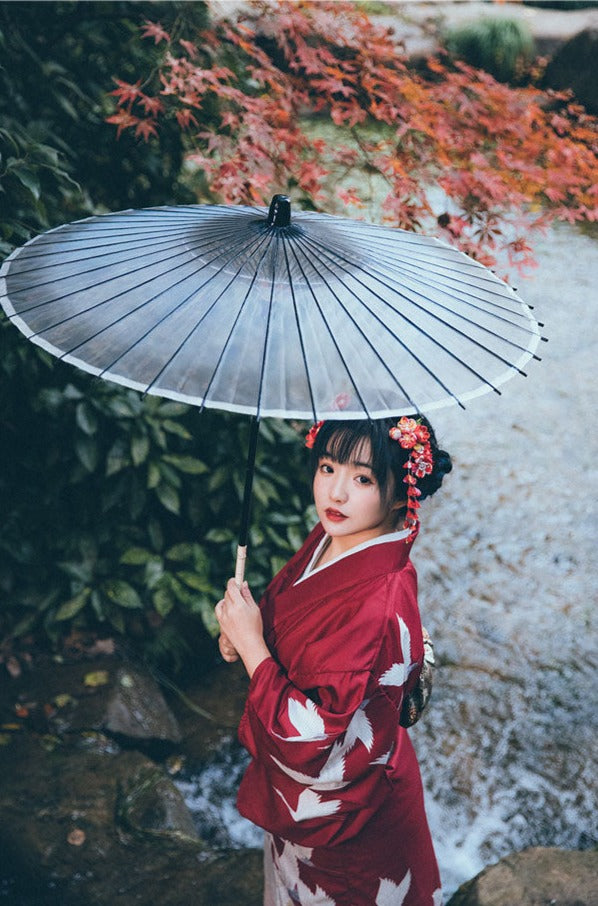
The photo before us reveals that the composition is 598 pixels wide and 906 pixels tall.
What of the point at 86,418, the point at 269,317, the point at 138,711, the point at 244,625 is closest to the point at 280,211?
the point at 269,317

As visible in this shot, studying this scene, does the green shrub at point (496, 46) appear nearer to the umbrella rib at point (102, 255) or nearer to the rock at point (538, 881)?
the umbrella rib at point (102, 255)

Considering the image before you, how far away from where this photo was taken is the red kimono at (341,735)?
189 cm

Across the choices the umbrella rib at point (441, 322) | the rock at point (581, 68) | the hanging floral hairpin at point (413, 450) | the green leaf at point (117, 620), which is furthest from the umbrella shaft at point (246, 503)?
the rock at point (581, 68)

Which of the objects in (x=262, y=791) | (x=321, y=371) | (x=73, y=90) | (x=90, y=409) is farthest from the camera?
(x=73, y=90)

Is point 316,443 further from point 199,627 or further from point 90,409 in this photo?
point 199,627

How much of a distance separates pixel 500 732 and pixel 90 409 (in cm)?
263

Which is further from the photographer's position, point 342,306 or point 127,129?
point 127,129

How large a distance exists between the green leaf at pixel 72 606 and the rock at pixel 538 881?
2079mm

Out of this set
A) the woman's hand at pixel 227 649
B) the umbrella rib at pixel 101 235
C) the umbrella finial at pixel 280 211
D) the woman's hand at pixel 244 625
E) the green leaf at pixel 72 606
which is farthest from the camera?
the green leaf at pixel 72 606

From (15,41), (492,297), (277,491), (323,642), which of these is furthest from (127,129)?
(323,642)

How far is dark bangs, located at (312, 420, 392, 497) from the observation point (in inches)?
75.6

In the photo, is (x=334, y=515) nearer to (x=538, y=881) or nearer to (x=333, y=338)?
(x=333, y=338)

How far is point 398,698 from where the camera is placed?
6.47 feet

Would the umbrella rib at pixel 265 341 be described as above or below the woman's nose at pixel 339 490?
above
